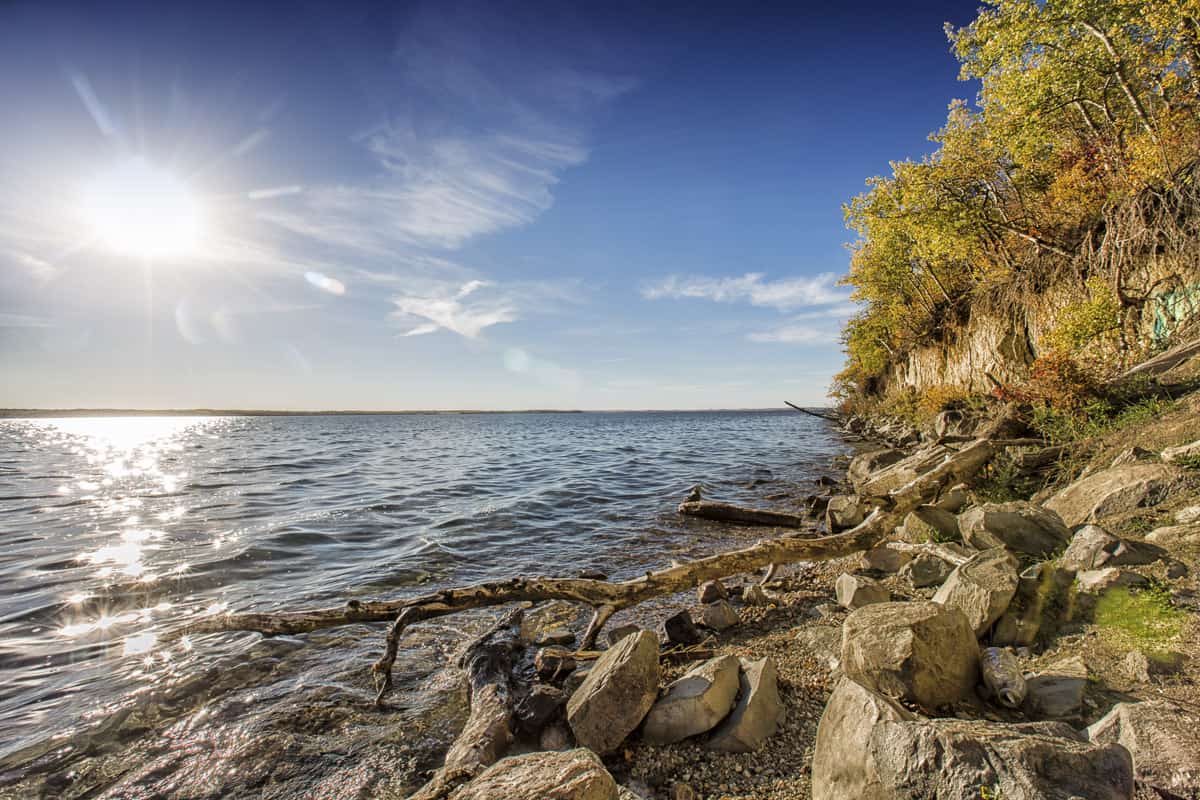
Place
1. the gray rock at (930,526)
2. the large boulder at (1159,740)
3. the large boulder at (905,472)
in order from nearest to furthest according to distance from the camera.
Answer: the large boulder at (1159,740) → the gray rock at (930,526) → the large boulder at (905,472)

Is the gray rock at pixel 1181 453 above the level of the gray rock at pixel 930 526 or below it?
above

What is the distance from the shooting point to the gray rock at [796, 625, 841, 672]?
406cm

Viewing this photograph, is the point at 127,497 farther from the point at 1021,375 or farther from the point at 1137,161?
the point at 1021,375

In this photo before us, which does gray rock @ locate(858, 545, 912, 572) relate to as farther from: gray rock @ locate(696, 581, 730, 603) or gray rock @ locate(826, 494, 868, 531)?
gray rock @ locate(696, 581, 730, 603)

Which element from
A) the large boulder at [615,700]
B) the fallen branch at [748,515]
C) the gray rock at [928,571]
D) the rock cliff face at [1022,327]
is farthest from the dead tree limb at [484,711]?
the rock cliff face at [1022,327]

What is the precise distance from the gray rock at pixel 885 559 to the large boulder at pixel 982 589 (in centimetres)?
229

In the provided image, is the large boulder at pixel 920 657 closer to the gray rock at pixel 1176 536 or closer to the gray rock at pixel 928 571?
the gray rock at pixel 1176 536

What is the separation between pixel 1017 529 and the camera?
207 inches

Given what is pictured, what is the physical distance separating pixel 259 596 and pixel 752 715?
7679 mm

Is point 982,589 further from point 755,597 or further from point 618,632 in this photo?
point 618,632

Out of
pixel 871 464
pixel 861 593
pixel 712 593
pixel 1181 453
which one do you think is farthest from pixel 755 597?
pixel 871 464

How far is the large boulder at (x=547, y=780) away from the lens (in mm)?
2145

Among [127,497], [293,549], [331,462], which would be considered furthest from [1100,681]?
[331,462]

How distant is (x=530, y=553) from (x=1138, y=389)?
40.5ft
